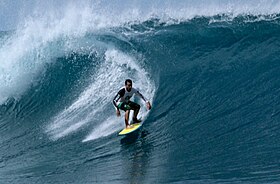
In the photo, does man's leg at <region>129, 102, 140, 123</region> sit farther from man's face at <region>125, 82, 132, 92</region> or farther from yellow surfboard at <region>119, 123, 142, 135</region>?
man's face at <region>125, 82, 132, 92</region>

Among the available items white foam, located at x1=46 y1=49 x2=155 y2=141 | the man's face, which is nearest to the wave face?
white foam, located at x1=46 y1=49 x2=155 y2=141

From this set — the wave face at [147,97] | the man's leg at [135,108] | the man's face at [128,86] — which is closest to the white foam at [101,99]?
the wave face at [147,97]

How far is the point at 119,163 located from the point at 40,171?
5.80ft

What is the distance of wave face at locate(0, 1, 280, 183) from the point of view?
8977 mm

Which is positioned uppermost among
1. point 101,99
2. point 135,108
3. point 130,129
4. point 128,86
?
point 101,99

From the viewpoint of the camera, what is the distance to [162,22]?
1800 centimetres

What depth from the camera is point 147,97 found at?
12984 millimetres

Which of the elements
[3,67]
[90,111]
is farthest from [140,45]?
[3,67]

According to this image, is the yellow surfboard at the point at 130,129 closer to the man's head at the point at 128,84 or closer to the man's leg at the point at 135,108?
the man's leg at the point at 135,108

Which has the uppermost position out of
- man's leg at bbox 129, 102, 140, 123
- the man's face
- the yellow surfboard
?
the man's face

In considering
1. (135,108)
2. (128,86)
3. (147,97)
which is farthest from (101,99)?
(128,86)

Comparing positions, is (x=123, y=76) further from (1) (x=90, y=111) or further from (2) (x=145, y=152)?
(2) (x=145, y=152)

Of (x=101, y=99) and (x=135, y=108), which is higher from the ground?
(x=101, y=99)

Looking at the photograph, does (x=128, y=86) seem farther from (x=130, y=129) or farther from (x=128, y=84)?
(x=130, y=129)
